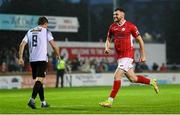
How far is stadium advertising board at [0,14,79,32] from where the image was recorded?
4894cm

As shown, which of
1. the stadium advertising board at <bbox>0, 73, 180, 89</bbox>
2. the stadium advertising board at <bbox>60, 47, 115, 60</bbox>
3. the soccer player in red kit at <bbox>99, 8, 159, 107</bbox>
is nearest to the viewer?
the soccer player in red kit at <bbox>99, 8, 159, 107</bbox>

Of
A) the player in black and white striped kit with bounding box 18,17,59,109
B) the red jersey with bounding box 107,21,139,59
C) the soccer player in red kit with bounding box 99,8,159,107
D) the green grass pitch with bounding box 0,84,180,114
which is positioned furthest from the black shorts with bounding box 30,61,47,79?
the red jersey with bounding box 107,21,139,59

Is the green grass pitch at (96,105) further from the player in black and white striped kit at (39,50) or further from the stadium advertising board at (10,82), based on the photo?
the stadium advertising board at (10,82)

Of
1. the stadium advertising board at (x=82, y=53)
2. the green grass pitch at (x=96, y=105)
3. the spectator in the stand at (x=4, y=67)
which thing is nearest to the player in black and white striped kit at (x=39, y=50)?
the green grass pitch at (x=96, y=105)

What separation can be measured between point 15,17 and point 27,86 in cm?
1061

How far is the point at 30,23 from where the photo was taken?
50.2m

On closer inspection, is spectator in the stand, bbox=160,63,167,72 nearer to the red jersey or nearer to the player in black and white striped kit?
the red jersey

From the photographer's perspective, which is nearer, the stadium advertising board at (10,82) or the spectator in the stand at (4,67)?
the stadium advertising board at (10,82)

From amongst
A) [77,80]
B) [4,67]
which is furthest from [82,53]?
[4,67]

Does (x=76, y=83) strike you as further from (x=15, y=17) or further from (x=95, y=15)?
(x=95, y=15)

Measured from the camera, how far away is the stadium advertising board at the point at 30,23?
48941 millimetres

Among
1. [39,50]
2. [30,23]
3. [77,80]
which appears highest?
Answer: [30,23]

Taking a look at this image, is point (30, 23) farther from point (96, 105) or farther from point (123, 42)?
point (123, 42)

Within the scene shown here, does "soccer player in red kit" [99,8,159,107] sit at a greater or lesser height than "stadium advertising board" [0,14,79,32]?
lesser
